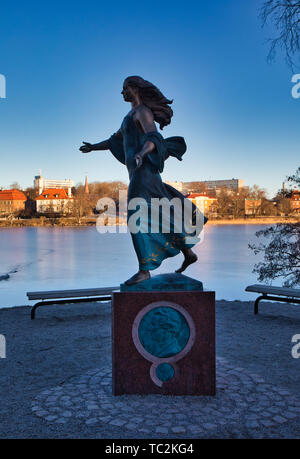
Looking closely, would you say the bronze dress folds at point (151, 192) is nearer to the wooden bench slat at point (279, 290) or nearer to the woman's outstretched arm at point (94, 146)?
the woman's outstretched arm at point (94, 146)

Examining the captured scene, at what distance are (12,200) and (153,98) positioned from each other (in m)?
85.3

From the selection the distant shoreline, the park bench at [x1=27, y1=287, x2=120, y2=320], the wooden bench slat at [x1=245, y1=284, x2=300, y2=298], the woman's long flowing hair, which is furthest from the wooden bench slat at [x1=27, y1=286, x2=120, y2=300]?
the distant shoreline

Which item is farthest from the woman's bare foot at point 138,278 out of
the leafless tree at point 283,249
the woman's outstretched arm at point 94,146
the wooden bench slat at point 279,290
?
the leafless tree at point 283,249

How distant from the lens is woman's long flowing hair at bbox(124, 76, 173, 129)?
4.00 metres

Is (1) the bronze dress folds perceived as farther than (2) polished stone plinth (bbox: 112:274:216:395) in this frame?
Yes

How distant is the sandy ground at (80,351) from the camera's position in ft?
10.6

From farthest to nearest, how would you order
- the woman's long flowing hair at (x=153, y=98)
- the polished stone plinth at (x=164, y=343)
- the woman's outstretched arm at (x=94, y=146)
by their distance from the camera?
the woman's outstretched arm at (x=94, y=146), the woman's long flowing hair at (x=153, y=98), the polished stone plinth at (x=164, y=343)

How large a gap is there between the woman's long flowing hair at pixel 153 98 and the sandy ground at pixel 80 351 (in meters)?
2.76

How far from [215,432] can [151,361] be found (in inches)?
33.7

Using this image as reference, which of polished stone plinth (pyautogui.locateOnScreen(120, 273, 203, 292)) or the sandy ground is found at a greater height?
polished stone plinth (pyautogui.locateOnScreen(120, 273, 203, 292))

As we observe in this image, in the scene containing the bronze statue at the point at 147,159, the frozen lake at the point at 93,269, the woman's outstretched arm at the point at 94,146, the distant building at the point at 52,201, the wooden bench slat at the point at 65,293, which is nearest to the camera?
the bronze statue at the point at 147,159

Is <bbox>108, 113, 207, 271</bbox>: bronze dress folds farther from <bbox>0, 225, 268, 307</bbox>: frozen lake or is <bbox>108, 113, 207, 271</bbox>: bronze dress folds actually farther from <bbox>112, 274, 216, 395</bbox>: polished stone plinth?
<bbox>0, 225, 268, 307</bbox>: frozen lake

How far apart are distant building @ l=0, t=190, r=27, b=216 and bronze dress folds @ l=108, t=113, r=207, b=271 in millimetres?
79272

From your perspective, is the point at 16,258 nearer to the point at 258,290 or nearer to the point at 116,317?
the point at 258,290
